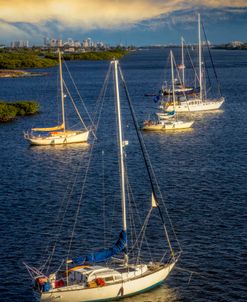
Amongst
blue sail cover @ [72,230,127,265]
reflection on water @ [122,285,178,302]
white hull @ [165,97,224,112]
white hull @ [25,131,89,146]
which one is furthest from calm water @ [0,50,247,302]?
white hull @ [165,97,224,112]

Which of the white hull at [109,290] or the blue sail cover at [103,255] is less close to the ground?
the blue sail cover at [103,255]

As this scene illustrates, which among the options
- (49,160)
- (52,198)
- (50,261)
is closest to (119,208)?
(52,198)

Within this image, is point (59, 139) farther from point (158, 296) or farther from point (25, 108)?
point (158, 296)

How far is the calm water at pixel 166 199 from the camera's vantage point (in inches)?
1527

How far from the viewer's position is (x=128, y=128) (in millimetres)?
95688

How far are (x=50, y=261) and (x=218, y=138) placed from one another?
1920 inches

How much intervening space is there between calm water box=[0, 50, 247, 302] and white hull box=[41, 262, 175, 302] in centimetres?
73

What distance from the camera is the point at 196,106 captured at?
4333 inches

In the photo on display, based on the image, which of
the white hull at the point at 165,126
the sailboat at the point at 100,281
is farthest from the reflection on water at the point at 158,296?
the white hull at the point at 165,126

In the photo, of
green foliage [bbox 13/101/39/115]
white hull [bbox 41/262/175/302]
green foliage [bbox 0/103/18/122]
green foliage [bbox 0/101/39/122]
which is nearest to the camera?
white hull [bbox 41/262/175/302]

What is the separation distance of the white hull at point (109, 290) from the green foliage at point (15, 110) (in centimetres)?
7420

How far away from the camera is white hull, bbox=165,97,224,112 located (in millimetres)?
107938

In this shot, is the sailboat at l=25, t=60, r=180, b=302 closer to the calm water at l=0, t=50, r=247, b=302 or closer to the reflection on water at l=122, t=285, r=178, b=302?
the reflection on water at l=122, t=285, r=178, b=302

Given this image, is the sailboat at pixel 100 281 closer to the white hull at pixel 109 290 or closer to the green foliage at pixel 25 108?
the white hull at pixel 109 290
